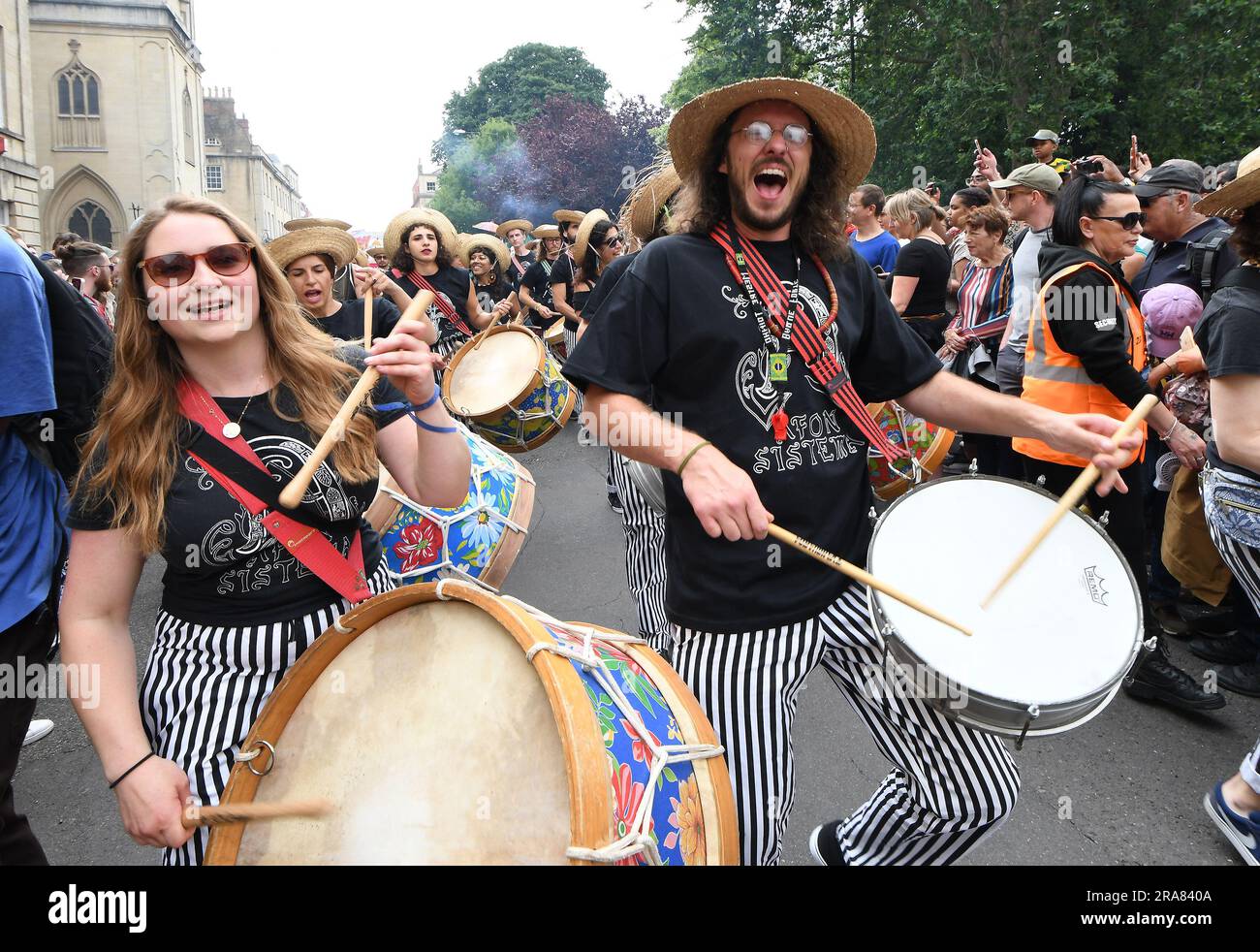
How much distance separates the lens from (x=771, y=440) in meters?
2.08

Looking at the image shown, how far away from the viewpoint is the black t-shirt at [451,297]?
21.8 ft

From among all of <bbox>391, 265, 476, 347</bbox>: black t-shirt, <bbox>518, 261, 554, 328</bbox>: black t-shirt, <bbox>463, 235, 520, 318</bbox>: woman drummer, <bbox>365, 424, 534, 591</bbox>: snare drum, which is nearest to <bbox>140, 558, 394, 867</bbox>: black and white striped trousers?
<bbox>365, 424, 534, 591</bbox>: snare drum

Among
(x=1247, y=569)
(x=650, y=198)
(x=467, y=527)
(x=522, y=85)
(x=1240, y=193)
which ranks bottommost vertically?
(x=467, y=527)

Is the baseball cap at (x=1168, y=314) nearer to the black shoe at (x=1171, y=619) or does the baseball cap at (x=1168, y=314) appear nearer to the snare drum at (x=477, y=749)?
the black shoe at (x=1171, y=619)

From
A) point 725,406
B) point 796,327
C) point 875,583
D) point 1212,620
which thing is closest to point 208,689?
point 725,406

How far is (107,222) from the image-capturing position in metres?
42.8

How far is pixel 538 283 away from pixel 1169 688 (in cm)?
912

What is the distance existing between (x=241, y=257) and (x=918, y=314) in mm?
4719

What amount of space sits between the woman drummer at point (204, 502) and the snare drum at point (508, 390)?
3341mm

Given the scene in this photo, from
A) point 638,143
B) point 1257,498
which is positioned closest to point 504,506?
point 1257,498

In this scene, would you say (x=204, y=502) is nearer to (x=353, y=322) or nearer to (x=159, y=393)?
(x=159, y=393)

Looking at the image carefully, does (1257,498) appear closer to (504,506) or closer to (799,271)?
(799,271)

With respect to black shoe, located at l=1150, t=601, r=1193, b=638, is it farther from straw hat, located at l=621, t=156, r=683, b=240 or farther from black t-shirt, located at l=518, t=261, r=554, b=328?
black t-shirt, located at l=518, t=261, r=554, b=328

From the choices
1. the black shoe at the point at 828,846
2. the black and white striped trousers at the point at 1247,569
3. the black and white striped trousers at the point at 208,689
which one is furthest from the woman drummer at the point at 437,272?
the black and white striped trousers at the point at 1247,569
